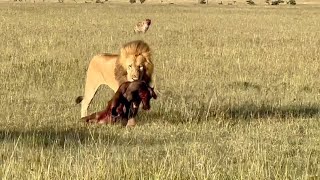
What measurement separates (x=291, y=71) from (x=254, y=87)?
8.66 feet

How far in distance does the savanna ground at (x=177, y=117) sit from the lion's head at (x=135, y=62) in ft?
2.36

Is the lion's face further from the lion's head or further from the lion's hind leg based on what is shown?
the lion's hind leg

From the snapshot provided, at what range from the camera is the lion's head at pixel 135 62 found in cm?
865

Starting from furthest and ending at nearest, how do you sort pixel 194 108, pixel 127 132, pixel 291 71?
pixel 291 71
pixel 194 108
pixel 127 132

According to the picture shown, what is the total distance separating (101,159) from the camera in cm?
616

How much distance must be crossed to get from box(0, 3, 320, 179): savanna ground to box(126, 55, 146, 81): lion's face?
2.38 feet

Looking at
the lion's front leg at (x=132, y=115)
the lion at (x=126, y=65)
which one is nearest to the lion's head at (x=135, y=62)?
the lion at (x=126, y=65)

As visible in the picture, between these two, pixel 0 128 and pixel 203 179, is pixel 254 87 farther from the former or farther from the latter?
pixel 203 179

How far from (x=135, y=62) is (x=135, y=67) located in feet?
0.25

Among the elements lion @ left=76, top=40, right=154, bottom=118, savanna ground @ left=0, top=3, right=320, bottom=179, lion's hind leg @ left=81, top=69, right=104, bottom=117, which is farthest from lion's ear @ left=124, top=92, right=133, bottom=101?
lion's hind leg @ left=81, top=69, right=104, bottom=117

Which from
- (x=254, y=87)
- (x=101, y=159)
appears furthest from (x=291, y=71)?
(x=101, y=159)

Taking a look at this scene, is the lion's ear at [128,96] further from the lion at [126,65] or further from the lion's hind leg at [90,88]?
the lion's hind leg at [90,88]

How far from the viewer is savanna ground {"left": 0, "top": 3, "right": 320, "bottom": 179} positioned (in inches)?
243

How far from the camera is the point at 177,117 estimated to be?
32.3 feet
